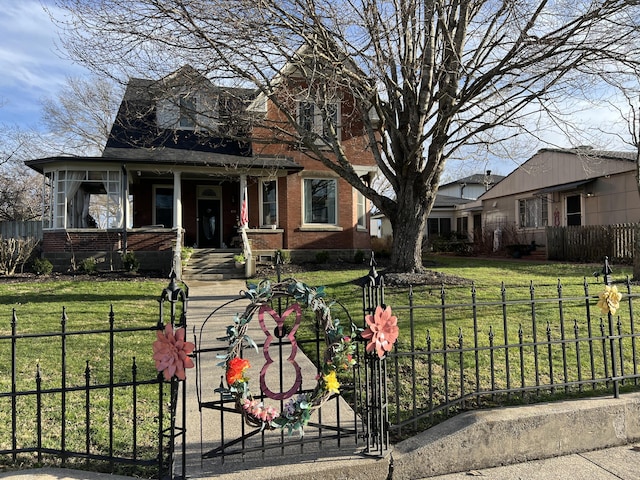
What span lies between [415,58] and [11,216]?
3113 cm

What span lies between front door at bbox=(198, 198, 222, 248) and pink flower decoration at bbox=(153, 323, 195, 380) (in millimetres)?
16950

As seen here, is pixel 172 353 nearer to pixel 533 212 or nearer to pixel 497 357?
pixel 497 357

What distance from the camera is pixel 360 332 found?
3.23 metres

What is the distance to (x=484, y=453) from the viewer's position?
3367 millimetres

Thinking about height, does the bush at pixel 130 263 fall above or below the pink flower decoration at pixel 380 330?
above

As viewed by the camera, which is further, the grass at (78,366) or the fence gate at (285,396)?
the grass at (78,366)

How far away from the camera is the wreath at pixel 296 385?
9.78 ft

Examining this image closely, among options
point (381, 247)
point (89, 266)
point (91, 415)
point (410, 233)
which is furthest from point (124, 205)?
point (91, 415)

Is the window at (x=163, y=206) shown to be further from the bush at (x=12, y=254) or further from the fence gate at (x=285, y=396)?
the fence gate at (x=285, y=396)

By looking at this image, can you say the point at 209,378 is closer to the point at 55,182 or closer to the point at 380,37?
the point at 380,37

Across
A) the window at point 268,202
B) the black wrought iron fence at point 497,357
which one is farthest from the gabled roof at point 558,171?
the black wrought iron fence at point 497,357

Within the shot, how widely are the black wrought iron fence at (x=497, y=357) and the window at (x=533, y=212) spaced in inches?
703

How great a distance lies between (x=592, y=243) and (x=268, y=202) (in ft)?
43.6

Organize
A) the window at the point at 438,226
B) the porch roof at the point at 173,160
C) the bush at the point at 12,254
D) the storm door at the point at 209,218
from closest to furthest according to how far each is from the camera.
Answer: the bush at the point at 12,254 → the porch roof at the point at 173,160 → the storm door at the point at 209,218 → the window at the point at 438,226
